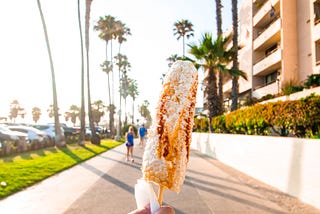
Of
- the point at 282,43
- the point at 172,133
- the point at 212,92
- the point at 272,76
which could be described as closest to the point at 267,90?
the point at 272,76

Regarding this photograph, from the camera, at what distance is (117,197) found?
25.9 feet

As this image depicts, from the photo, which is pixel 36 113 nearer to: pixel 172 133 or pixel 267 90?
pixel 267 90

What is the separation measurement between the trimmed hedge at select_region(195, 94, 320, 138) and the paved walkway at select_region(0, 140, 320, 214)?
258 cm

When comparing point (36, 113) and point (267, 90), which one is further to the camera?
point (36, 113)

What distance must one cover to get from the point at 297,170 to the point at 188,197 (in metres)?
2.89

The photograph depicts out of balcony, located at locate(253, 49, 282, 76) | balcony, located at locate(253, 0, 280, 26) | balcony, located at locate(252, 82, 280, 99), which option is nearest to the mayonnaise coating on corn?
balcony, located at locate(252, 82, 280, 99)

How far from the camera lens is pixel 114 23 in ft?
151

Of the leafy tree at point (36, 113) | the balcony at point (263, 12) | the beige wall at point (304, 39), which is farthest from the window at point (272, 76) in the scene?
the leafy tree at point (36, 113)

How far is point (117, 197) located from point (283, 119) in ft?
21.1

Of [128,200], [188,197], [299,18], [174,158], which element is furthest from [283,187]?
[299,18]

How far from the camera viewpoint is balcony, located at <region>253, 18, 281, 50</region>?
30156 millimetres

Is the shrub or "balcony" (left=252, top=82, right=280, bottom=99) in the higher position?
"balcony" (left=252, top=82, right=280, bottom=99)

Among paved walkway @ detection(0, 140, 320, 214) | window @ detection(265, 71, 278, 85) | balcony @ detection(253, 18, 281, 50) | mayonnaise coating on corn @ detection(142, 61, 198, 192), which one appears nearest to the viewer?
mayonnaise coating on corn @ detection(142, 61, 198, 192)

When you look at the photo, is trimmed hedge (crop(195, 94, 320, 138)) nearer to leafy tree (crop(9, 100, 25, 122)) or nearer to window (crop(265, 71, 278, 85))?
window (crop(265, 71, 278, 85))
